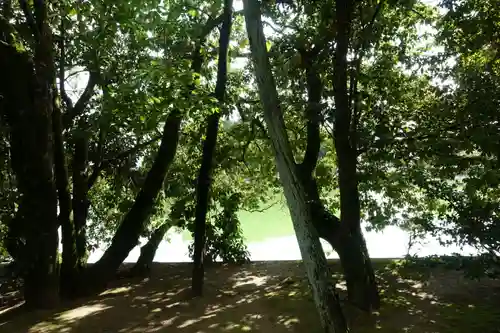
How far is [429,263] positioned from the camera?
222 inches

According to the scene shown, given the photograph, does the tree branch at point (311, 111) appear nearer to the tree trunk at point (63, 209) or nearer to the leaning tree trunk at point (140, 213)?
the leaning tree trunk at point (140, 213)

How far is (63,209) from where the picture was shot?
6.62 meters

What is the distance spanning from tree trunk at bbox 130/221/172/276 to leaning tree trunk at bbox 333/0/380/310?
401 cm

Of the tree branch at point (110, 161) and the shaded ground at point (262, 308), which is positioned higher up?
the tree branch at point (110, 161)

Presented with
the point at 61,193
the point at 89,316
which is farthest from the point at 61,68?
the point at 89,316

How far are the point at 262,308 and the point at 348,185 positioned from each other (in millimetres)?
2212

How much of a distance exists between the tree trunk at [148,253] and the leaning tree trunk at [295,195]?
15.7 ft

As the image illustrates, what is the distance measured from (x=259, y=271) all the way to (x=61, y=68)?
500cm

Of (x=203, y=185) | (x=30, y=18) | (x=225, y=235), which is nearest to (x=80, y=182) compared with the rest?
(x=203, y=185)

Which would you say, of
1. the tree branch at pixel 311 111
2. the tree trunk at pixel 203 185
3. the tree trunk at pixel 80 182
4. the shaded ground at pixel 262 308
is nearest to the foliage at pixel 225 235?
the shaded ground at pixel 262 308

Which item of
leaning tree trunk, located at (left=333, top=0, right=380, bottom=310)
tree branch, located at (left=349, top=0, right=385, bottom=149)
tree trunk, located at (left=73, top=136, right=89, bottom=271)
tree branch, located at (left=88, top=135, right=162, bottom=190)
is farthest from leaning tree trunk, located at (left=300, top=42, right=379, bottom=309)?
tree trunk, located at (left=73, top=136, right=89, bottom=271)

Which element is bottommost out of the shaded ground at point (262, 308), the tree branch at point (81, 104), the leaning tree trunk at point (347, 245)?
the shaded ground at point (262, 308)

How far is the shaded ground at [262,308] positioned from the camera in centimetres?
562

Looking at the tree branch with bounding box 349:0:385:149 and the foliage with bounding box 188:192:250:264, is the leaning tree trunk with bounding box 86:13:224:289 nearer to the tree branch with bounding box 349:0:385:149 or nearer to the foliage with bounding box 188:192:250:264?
the foliage with bounding box 188:192:250:264
